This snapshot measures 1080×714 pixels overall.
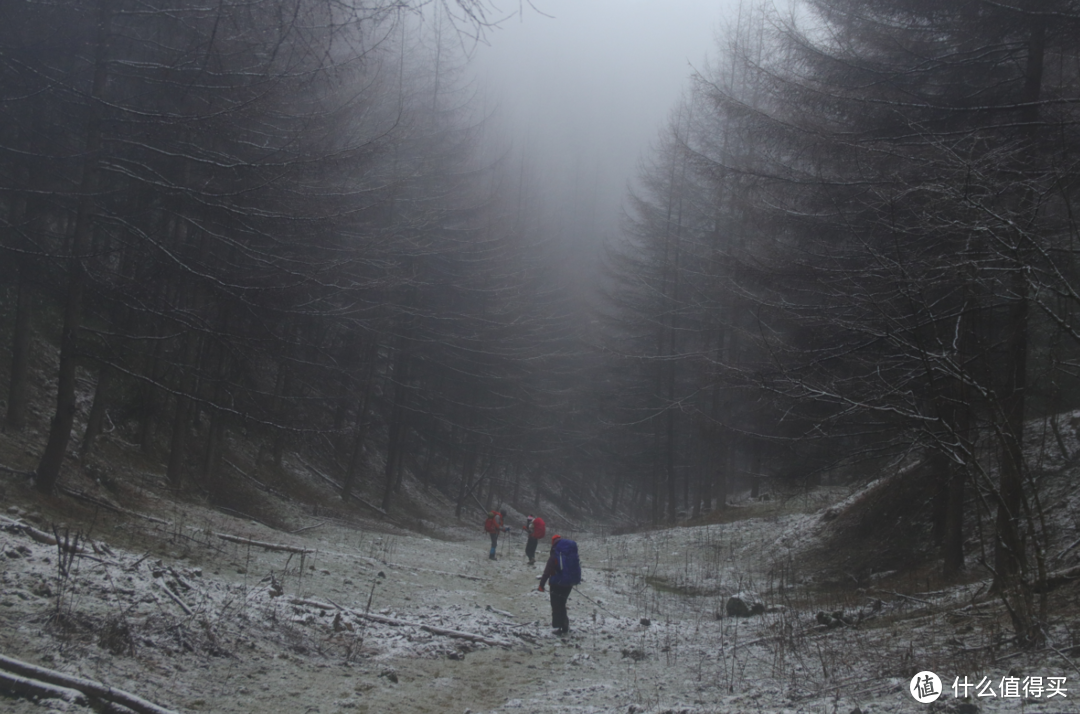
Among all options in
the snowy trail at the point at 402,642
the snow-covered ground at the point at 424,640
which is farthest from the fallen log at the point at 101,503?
the snowy trail at the point at 402,642

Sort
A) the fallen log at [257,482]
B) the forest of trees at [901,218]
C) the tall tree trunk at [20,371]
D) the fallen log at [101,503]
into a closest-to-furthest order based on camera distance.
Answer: the forest of trees at [901,218] → the fallen log at [101,503] → the tall tree trunk at [20,371] → the fallen log at [257,482]

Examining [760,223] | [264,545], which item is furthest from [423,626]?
[760,223]

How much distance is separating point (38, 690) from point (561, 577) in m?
5.35

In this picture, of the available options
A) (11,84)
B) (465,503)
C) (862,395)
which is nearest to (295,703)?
(862,395)

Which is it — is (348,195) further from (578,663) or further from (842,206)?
(578,663)

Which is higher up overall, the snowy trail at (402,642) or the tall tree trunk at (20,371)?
the tall tree trunk at (20,371)

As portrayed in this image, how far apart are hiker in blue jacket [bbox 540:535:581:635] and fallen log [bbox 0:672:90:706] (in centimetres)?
509

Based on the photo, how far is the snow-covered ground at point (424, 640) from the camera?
16.5ft

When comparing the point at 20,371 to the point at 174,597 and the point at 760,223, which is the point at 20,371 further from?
the point at 760,223

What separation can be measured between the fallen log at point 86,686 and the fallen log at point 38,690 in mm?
45

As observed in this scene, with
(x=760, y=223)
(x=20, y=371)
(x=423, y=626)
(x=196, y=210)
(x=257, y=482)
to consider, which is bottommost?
(x=423, y=626)

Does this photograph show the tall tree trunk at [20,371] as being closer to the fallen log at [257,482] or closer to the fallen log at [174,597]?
the fallen log at [257,482]

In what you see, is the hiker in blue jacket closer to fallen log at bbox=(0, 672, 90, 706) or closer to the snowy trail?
the snowy trail

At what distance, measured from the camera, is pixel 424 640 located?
732cm
